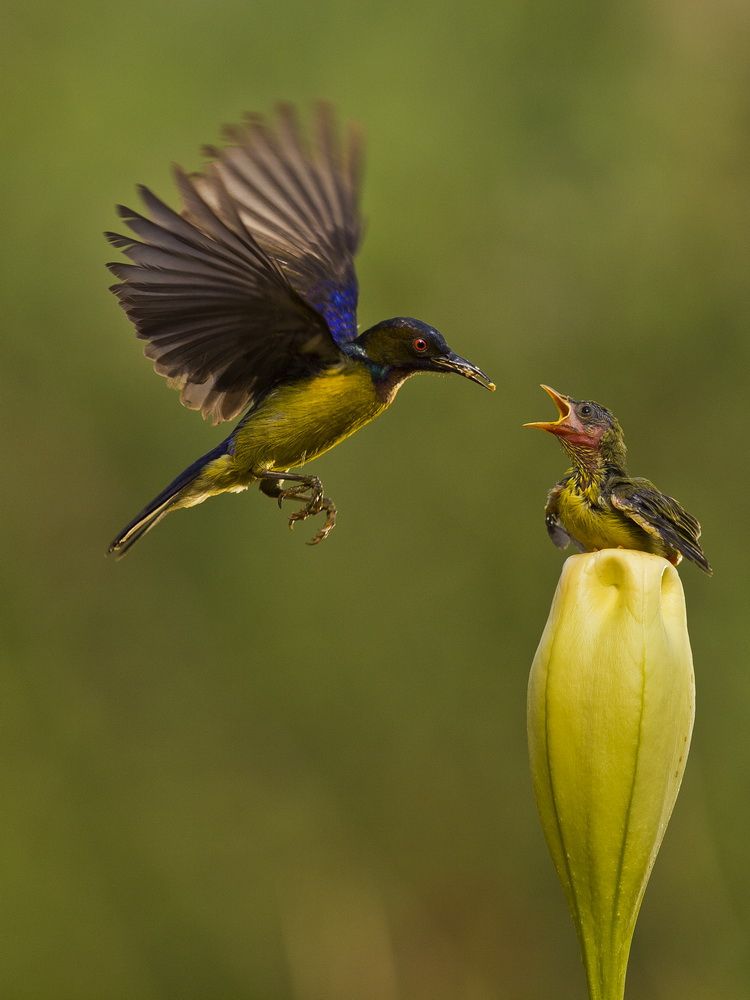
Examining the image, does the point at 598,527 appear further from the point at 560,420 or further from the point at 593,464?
the point at 560,420

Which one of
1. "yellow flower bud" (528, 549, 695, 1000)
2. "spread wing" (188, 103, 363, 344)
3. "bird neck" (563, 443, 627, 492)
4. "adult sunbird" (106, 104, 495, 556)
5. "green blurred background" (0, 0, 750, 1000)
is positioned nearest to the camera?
"yellow flower bud" (528, 549, 695, 1000)

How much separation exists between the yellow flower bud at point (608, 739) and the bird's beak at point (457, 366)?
2.08 ft

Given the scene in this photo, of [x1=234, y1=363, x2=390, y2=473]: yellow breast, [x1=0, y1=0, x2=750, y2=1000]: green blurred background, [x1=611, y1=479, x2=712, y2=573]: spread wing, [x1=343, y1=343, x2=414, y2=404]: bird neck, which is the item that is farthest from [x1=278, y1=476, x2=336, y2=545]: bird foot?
[x1=0, y1=0, x2=750, y2=1000]: green blurred background

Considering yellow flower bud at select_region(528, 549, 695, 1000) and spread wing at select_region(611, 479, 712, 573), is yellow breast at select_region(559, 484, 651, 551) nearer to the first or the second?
spread wing at select_region(611, 479, 712, 573)

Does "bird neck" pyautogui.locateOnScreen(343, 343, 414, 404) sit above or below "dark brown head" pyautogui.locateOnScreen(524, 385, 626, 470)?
above

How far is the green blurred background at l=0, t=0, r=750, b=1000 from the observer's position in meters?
5.36

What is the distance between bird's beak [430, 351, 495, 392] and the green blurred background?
9.69 ft

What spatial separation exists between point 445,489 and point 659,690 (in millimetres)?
3810

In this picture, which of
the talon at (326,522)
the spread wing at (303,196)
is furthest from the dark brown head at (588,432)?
the spread wing at (303,196)

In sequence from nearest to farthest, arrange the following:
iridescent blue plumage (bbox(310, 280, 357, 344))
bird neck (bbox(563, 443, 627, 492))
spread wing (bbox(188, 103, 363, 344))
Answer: bird neck (bbox(563, 443, 627, 492)) → spread wing (bbox(188, 103, 363, 344)) → iridescent blue plumage (bbox(310, 280, 357, 344))

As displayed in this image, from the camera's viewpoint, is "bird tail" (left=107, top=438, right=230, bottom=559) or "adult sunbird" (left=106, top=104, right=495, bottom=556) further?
"bird tail" (left=107, top=438, right=230, bottom=559)

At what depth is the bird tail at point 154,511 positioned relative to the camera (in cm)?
232

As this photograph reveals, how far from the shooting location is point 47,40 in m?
5.92

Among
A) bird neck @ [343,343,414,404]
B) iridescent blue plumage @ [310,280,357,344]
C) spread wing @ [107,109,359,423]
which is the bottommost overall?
bird neck @ [343,343,414,404]
